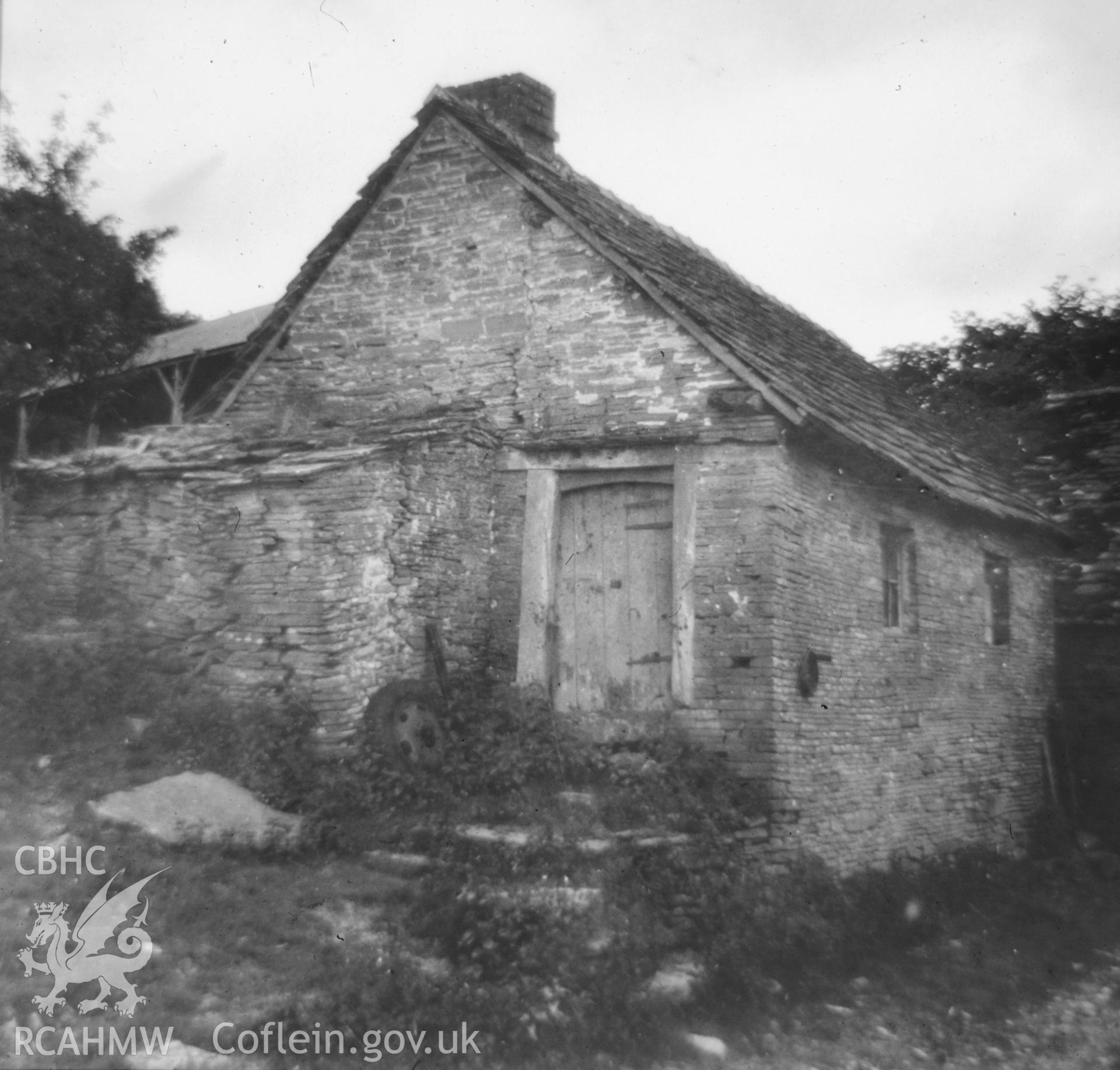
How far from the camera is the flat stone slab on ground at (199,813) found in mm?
6984

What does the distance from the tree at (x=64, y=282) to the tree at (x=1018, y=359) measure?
12925 mm

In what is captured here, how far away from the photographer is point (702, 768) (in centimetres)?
817

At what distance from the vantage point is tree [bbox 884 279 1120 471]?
20.9 meters

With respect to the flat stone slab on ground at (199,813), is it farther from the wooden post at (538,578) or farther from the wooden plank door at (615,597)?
the wooden plank door at (615,597)

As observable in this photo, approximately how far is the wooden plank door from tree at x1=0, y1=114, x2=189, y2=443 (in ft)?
20.6

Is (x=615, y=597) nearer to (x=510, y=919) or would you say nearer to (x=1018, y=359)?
(x=510, y=919)

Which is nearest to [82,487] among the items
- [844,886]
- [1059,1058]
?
[844,886]

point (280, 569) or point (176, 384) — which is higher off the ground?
point (176, 384)

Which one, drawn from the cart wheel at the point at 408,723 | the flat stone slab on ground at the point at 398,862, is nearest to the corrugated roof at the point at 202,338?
the cart wheel at the point at 408,723

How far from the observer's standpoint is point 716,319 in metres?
9.34

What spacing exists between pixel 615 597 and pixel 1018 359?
52.3 feet

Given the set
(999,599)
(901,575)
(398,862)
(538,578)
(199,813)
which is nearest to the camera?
(199,813)

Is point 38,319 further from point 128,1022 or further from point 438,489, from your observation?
point 128,1022

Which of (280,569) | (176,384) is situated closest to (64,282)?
(176,384)
